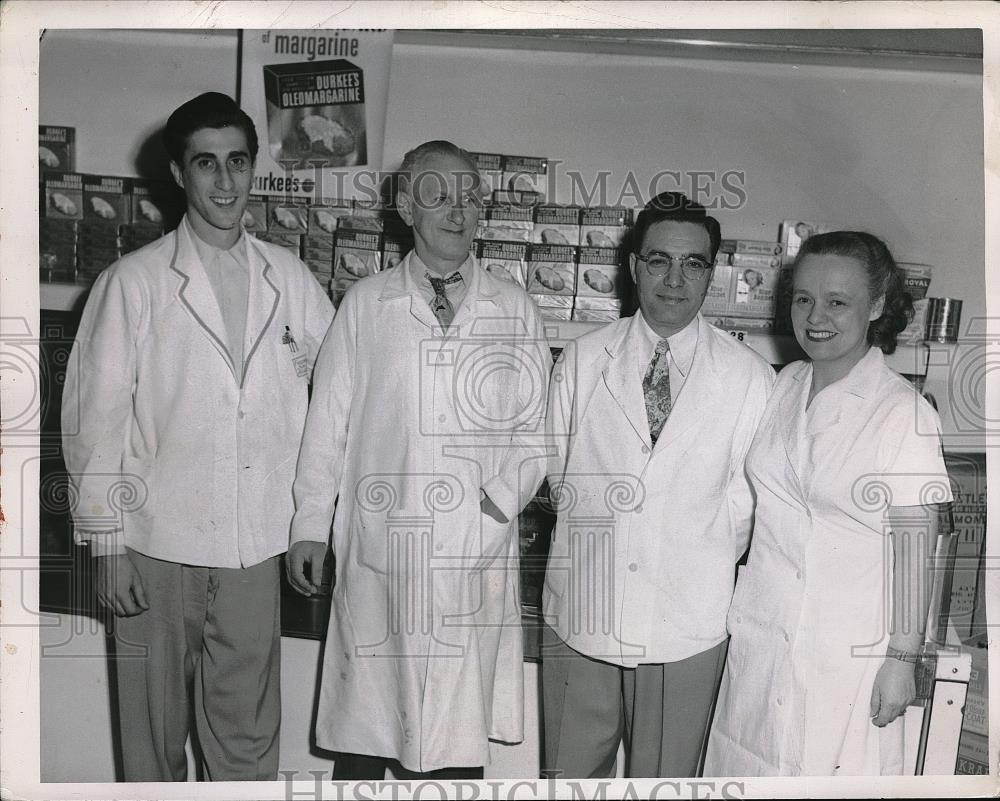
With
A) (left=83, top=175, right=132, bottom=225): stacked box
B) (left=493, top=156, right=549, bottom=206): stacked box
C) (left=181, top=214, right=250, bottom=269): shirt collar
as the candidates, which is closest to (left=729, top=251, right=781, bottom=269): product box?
(left=493, top=156, right=549, bottom=206): stacked box

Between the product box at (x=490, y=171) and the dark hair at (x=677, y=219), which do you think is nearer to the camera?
the dark hair at (x=677, y=219)

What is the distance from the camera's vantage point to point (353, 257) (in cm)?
200

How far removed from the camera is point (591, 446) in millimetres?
1837

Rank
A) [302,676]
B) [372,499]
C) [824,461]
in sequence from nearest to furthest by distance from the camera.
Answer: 1. [824,461]
2. [372,499]
3. [302,676]

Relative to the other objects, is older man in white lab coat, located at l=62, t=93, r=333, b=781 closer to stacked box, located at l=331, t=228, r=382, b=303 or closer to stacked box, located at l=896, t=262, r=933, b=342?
stacked box, located at l=331, t=228, r=382, b=303

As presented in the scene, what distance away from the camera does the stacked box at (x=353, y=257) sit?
78.3 inches

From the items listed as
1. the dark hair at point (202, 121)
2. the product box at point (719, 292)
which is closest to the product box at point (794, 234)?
the product box at point (719, 292)

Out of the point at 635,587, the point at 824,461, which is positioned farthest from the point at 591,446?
the point at 824,461

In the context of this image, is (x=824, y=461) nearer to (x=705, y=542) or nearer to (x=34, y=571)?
(x=705, y=542)

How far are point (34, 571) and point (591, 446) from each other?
3.89 feet

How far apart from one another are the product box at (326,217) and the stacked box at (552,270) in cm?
42

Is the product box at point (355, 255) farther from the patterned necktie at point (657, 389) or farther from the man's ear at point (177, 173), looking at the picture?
the patterned necktie at point (657, 389)

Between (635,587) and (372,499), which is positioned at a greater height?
(372,499)

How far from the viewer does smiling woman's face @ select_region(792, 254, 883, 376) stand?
1745 millimetres
